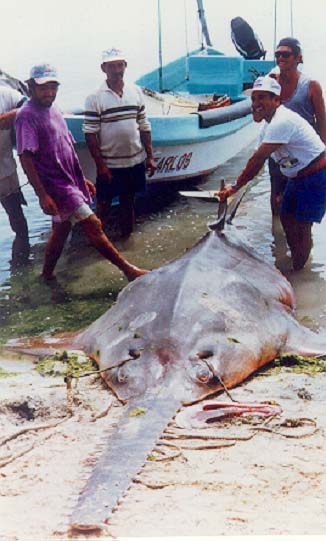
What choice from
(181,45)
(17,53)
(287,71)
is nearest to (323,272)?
(287,71)

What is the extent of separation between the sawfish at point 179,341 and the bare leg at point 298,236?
113cm

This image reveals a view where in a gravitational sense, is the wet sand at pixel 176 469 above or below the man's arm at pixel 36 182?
below

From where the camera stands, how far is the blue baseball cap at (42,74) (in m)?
5.81

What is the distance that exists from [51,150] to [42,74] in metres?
0.66

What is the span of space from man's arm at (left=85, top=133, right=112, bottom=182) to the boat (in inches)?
29.4

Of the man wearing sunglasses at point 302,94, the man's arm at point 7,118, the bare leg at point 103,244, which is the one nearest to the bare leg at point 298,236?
the man wearing sunglasses at point 302,94

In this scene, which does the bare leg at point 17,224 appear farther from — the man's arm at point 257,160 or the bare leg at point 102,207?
the man's arm at point 257,160

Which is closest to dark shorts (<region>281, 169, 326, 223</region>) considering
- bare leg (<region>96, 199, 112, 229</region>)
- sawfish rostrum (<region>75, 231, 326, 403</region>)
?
sawfish rostrum (<region>75, 231, 326, 403</region>)

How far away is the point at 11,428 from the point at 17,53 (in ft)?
11.3

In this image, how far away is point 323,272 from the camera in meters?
7.00

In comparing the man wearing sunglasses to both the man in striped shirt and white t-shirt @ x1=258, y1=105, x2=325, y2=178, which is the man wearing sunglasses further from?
the man in striped shirt

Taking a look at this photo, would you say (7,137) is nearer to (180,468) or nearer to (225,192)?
(225,192)

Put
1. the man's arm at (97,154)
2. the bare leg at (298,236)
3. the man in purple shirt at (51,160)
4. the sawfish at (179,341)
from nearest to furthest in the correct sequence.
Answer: the sawfish at (179,341) < the man in purple shirt at (51,160) < the bare leg at (298,236) < the man's arm at (97,154)

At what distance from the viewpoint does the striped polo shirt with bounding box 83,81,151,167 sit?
729 cm
